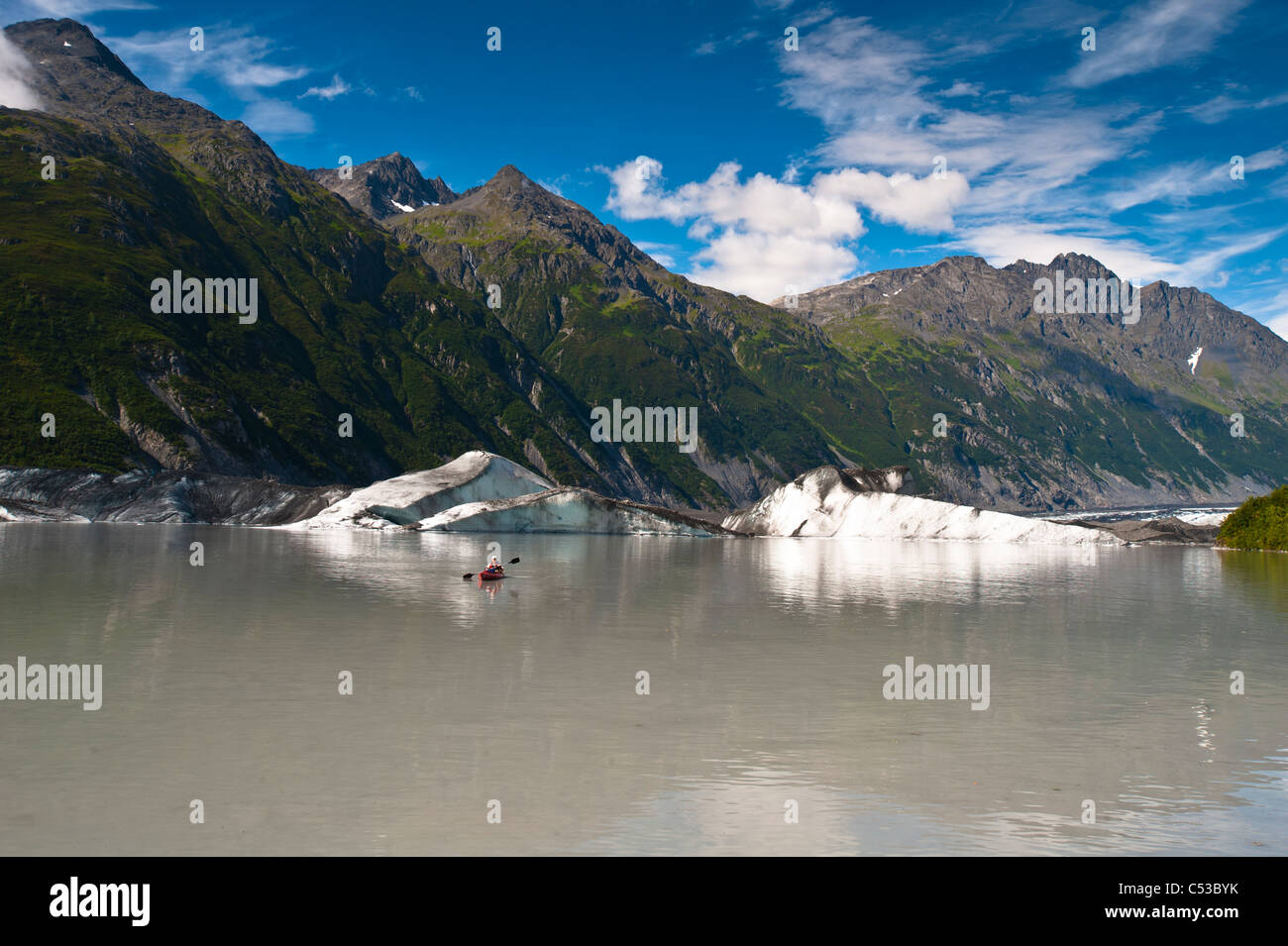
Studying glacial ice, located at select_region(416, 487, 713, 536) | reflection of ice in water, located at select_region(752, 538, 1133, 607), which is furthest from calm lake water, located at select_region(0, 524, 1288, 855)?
glacial ice, located at select_region(416, 487, 713, 536)

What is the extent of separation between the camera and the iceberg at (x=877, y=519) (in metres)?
156

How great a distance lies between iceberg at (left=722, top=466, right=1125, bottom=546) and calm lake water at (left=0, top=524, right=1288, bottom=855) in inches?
4210

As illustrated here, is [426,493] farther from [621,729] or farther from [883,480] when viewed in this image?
[621,729]

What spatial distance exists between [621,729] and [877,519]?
147482 mm

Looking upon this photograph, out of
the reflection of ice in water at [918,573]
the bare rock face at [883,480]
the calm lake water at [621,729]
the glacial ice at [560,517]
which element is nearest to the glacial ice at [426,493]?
the glacial ice at [560,517]

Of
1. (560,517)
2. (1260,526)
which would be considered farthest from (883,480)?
(560,517)

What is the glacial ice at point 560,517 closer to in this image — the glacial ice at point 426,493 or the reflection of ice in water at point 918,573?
the glacial ice at point 426,493

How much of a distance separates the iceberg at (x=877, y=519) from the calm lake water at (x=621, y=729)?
351 ft

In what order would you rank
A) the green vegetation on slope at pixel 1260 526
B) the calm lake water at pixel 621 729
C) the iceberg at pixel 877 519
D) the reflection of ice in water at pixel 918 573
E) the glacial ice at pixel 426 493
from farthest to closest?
the iceberg at pixel 877 519 → the green vegetation on slope at pixel 1260 526 → the glacial ice at pixel 426 493 → the reflection of ice in water at pixel 918 573 → the calm lake water at pixel 621 729

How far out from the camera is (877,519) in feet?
535

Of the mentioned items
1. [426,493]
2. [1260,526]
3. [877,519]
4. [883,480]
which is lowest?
[1260,526]
